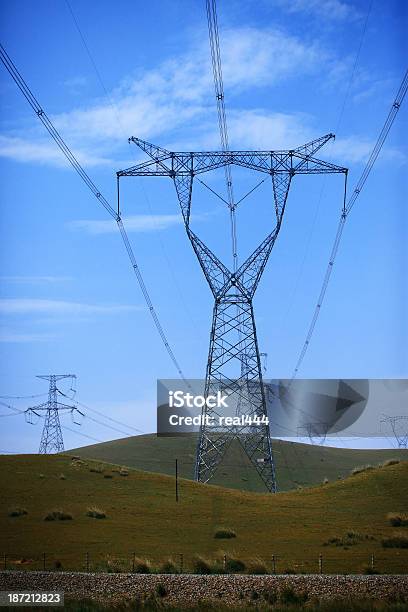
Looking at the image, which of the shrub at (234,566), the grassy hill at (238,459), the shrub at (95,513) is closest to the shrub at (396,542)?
the shrub at (234,566)

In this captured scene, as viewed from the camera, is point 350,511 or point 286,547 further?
point 350,511

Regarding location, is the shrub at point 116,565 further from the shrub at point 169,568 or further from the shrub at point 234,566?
the shrub at point 234,566

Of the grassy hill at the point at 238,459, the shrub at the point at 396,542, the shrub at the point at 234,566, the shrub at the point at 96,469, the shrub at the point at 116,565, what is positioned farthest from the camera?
the grassy hill at the point at 238,459

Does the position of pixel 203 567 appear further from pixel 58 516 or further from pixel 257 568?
pixel 58 516

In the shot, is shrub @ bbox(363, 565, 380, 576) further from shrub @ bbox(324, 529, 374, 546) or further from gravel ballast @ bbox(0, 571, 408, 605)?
shrub @ bbox(324, 529, 374, 546)

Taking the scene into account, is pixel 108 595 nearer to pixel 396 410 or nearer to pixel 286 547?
pixel 286 547

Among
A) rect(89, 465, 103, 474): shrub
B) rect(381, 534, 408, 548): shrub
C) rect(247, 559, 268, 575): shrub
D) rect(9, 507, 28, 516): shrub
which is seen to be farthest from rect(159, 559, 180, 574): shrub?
rect(89, 465, 103, 474): shrub

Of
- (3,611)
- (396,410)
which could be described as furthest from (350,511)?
(396,410)
